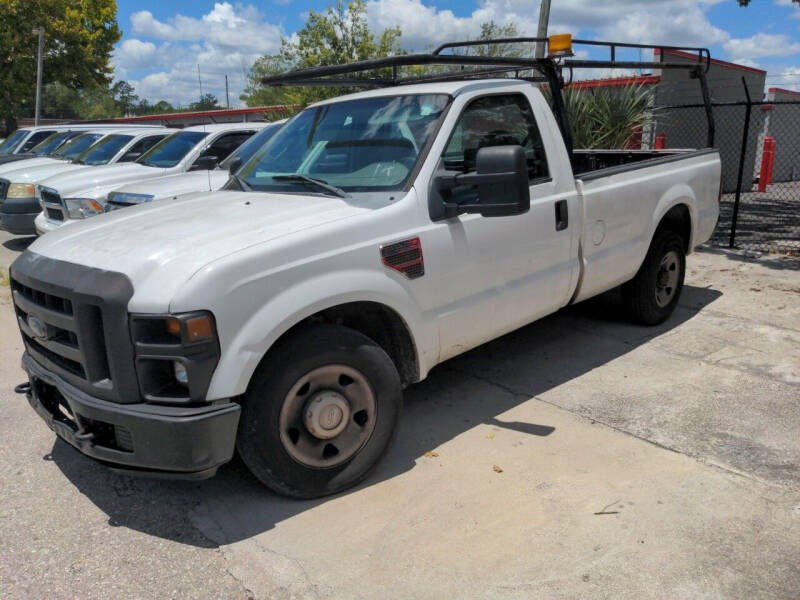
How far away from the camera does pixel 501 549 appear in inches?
119

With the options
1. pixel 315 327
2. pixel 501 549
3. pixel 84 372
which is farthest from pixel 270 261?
pixel 501 549

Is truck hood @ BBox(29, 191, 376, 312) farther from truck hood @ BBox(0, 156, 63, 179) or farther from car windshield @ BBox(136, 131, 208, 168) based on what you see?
truck hood @ BBox(0, 156, 63, 179)

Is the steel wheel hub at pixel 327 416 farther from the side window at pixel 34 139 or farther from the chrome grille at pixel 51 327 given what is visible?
the side window at pixel 34 139

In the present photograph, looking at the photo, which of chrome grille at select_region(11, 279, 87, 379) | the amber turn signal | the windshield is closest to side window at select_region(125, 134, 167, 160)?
the windshield

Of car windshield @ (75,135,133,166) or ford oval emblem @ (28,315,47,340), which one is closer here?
ford oval emblem @ (28,315,47,340)

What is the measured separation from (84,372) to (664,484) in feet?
9.28

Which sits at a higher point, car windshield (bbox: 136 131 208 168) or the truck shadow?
car windshield (bbox: 136 131 208 168)

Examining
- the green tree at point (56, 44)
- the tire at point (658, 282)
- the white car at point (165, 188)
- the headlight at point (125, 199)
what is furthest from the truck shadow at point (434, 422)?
the green tree at point (56, 44)

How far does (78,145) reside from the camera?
42.2 ft

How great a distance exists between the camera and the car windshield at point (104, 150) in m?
11.0

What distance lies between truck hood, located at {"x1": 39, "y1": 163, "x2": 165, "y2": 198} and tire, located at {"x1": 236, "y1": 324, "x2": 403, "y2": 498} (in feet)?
20.0

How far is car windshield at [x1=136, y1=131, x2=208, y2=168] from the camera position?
930cm

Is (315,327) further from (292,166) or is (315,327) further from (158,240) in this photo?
(292,166)

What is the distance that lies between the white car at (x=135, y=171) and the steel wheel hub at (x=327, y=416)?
18.5 feet
